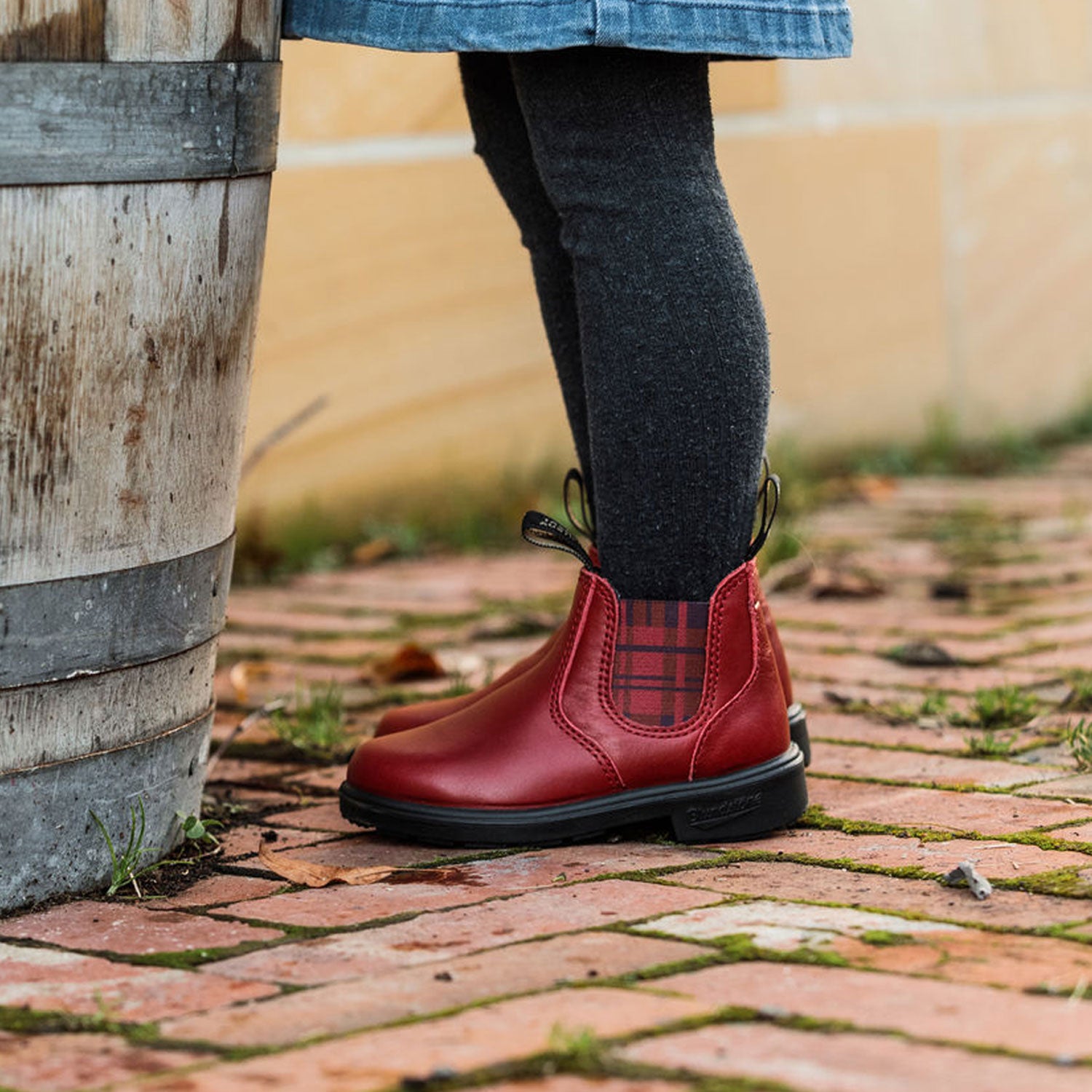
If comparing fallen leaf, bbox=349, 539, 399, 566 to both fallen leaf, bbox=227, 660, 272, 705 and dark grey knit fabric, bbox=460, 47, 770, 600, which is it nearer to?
fallen leaf, bbox=227, 660, 272, 705

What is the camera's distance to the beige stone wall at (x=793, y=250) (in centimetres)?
370

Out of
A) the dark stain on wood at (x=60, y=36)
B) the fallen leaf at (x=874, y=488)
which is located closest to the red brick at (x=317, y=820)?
the dark stain on wood at (x=60, y=36)

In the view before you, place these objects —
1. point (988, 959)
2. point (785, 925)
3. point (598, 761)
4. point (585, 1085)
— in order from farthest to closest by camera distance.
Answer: point (598, 761)
point (785, 925)
point (988, 959)
point (585, 1085)

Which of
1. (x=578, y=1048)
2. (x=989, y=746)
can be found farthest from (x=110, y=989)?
(x=989, y=746)

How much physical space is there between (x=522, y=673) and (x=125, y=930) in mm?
513

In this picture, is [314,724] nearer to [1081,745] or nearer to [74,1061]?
[1081,745]

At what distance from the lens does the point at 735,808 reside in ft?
5.98

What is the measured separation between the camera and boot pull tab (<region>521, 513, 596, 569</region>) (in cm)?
189

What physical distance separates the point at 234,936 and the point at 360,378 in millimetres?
2358

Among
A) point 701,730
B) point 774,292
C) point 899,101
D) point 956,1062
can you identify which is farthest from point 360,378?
point 956,1062

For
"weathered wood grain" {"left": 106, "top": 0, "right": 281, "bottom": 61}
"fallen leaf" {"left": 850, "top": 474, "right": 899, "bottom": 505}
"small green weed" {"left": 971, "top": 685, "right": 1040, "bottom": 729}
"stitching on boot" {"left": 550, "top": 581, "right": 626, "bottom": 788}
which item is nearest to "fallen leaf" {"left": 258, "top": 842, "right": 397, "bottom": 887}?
"stitching on boot" {"left": 550, "top": 581, "right": 626, "bottom": 788}

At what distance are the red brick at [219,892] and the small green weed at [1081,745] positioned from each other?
0.91 metres

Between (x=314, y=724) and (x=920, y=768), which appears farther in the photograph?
(x=314, y=724)

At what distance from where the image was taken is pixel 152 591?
1687mm
